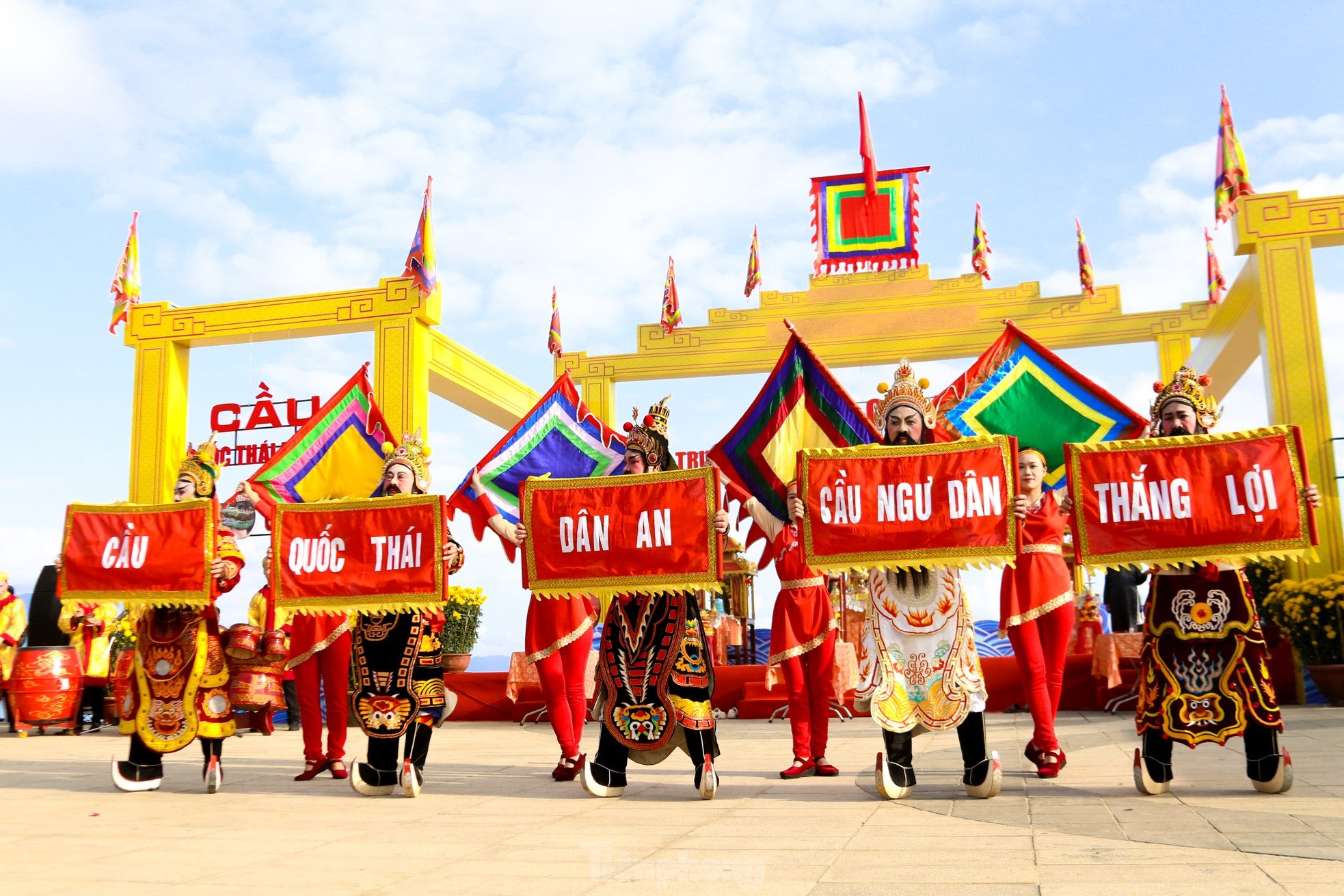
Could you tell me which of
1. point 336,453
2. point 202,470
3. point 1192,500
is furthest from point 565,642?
point 1192,500

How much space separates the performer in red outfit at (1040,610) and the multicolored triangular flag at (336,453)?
3.32 m

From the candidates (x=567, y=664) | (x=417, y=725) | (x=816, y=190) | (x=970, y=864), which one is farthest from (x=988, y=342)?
(x=970, y=864)

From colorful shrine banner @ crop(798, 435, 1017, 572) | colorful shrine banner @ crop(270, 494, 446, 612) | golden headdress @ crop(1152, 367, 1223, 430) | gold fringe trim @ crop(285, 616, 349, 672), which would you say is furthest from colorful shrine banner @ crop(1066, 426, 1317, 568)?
gold fringe trim @ crop(285, 616, 349, 672)

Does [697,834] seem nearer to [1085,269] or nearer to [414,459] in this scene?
[414,459]

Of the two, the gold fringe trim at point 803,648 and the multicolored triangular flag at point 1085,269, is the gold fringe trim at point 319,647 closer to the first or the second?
the gold fringe trim at point 803,648

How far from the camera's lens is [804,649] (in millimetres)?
5566

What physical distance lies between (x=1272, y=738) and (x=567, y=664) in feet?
10.5

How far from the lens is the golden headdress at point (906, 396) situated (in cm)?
466

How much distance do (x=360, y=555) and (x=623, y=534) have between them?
126cm

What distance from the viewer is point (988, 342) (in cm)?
1362

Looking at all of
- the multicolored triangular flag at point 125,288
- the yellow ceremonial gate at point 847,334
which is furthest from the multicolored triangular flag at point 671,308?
the multicolored triangular flag at point 125,288

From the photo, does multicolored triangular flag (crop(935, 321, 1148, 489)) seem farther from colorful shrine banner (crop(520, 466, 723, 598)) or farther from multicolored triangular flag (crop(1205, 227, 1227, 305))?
multicolored triangular flag (crop(1205, 227, 1227, 305))

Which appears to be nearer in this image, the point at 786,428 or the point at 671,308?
the point at 786,428

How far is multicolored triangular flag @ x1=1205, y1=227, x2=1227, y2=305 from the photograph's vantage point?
1368 centimetres
